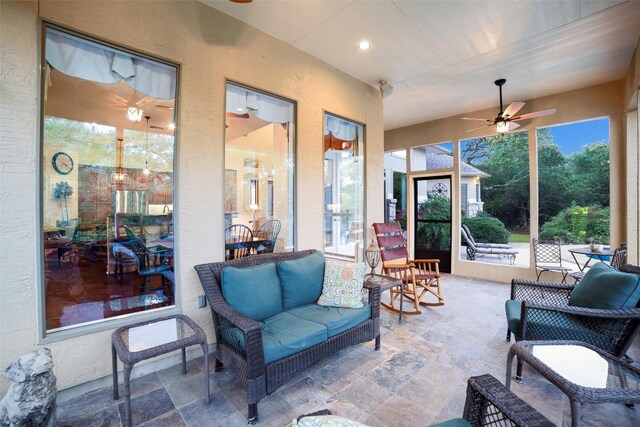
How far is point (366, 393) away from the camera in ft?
6.78

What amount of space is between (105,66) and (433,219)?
5934 mm

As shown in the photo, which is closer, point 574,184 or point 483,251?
point 574,184

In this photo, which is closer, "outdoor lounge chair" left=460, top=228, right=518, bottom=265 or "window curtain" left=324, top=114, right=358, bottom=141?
"window curtain" left=324, top=114, right=358, bottom=141

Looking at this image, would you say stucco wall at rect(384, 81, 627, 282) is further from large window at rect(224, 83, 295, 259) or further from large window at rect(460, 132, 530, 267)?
large window at rect(224, 83, 295, 259)

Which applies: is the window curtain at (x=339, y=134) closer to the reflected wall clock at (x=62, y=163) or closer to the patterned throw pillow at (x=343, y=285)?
the patterned throw pillow at (x=343, y=285)

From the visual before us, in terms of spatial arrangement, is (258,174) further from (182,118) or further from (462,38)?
(462,38)

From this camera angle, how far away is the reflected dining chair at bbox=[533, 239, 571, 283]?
178 inches

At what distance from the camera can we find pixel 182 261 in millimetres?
2473

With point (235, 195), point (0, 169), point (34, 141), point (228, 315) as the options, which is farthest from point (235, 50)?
point (228, 315)

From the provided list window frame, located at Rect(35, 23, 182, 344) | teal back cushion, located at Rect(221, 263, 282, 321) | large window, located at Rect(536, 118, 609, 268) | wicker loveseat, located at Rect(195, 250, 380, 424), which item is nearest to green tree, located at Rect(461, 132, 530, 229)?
large window, located at Rect(536, 118, 609, 268)

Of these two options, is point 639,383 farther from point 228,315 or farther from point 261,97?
point 261,97

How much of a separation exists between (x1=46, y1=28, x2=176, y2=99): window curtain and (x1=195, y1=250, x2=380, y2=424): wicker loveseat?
1.65 metres

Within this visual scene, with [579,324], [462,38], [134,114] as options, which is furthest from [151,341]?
[462,38]

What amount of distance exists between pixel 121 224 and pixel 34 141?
112 centimetres
